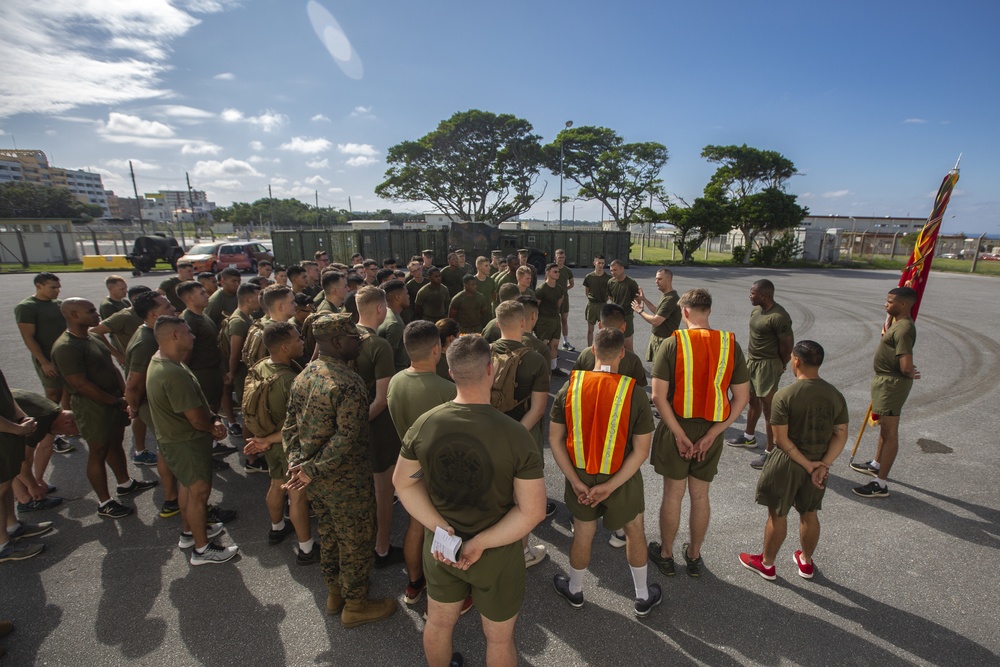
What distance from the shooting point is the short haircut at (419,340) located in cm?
256

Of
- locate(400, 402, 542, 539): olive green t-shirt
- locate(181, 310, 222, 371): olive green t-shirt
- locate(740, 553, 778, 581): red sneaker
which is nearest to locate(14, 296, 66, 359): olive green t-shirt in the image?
locate(181, 310, 222, 371): olive green t-shirt

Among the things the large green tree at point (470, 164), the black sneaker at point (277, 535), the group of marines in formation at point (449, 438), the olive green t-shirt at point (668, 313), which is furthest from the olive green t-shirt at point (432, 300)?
the large green tree at point (470, 164)

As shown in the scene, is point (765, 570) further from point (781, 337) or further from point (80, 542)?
point (80, 542)

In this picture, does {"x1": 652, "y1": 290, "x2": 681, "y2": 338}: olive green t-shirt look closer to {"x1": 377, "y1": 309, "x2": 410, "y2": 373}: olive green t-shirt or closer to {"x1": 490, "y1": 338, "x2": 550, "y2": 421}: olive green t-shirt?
{"x1": 490, "y1": 338, "x2": 550, "y2": 421}: olive green t-shirt

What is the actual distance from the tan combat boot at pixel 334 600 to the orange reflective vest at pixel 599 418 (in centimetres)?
178

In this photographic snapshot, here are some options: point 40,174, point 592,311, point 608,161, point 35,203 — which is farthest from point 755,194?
point 40,174

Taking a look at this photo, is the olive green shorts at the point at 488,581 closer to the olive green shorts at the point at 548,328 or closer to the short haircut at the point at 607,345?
the short haircut at the point at 607,345

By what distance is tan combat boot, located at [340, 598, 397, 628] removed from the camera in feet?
8.95

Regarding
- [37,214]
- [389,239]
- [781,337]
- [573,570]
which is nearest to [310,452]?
[573,570]

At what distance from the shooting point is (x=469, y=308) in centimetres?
657

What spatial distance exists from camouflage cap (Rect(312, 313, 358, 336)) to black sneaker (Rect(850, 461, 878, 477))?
5.16 metres

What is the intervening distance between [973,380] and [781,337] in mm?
5895

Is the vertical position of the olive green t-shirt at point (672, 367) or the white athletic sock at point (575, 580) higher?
the olive green t-shirt at point (672, 367)

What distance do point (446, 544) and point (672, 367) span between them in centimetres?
195
